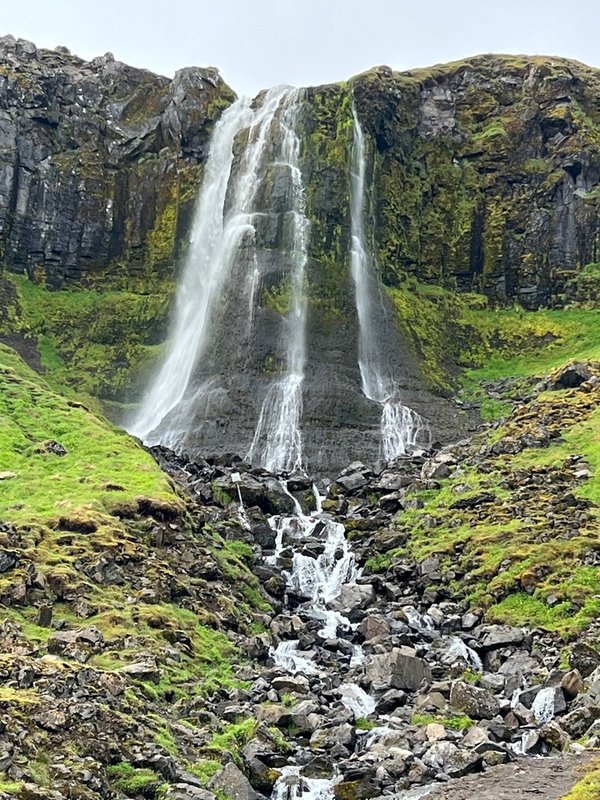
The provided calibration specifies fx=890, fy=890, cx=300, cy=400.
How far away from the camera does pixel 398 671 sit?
22969 mm

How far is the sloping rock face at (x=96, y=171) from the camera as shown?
236 feet

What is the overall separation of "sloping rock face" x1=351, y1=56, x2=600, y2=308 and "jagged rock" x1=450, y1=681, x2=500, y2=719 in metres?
50.7

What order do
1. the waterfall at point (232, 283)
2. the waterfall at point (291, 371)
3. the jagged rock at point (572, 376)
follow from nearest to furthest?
the jagged rock at point (572, 376), the waterfall at point (291, 371), the waterfall at point (232, 283)

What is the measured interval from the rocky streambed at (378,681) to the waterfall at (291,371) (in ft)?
39.9

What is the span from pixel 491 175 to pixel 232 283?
26.4 m

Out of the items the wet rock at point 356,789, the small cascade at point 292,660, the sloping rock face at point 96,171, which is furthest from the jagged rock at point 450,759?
the sloping rock face at point 96,171

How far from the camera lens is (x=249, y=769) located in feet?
56.4

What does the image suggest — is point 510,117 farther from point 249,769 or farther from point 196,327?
point 249,769

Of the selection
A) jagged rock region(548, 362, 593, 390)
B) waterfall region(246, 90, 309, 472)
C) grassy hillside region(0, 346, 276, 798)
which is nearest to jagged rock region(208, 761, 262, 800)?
Answer: grassy hillside region(0, 346, 276, 798)

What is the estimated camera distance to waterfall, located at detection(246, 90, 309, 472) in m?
50.5

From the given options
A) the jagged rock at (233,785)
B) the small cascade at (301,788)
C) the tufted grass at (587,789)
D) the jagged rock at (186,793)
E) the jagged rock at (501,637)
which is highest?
the tufted grass at (587,789)

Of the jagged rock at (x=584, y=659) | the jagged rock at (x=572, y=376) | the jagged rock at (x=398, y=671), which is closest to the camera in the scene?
the jagged rock at (x=584, y=659)

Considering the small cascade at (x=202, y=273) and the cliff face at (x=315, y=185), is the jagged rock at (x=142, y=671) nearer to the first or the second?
the small cascade at (x=202, y=273)

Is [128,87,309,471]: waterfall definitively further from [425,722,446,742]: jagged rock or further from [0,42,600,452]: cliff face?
[425,722,446,742]: jagged rock
